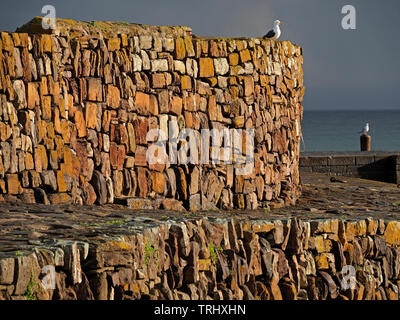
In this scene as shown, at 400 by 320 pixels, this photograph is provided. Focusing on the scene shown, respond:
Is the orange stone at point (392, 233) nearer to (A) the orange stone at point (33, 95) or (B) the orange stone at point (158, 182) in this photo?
(B) the orange stone at point (158, 182)

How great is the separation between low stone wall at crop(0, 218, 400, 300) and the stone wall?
Result: 1815 mm

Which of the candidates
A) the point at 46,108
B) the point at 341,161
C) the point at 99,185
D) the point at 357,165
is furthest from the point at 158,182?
the point at 357,165

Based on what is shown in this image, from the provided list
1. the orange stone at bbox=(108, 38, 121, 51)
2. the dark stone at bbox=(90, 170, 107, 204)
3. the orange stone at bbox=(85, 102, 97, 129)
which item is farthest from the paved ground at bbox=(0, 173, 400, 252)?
the orange stone at bbox=(108, 38, 121, 51)

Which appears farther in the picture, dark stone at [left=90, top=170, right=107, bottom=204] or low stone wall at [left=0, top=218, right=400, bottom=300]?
dark stone at [left=90, top=170, right=107, bottom=204]

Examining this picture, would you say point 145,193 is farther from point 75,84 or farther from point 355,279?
point 355,279

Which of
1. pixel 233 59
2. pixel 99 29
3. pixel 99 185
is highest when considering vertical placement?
pixel 99 29

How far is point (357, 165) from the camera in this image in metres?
23.9

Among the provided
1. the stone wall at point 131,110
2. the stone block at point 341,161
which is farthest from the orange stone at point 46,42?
the stone block at point 341,161

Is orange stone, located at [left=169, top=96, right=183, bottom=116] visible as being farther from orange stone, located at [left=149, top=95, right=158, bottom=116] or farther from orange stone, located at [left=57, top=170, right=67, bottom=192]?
orange stone, located at [left=57, top=170, right=67, bottom=192]

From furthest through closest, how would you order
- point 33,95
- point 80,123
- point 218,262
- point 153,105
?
point 153,105
point 80,123
point 33,95
point 218,262

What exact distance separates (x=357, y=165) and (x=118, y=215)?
Answer: 14132 millimetres

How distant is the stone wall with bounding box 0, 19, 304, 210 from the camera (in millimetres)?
11141

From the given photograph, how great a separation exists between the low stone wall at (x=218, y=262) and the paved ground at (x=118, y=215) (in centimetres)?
17

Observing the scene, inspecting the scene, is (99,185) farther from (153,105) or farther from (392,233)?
(392,233)
